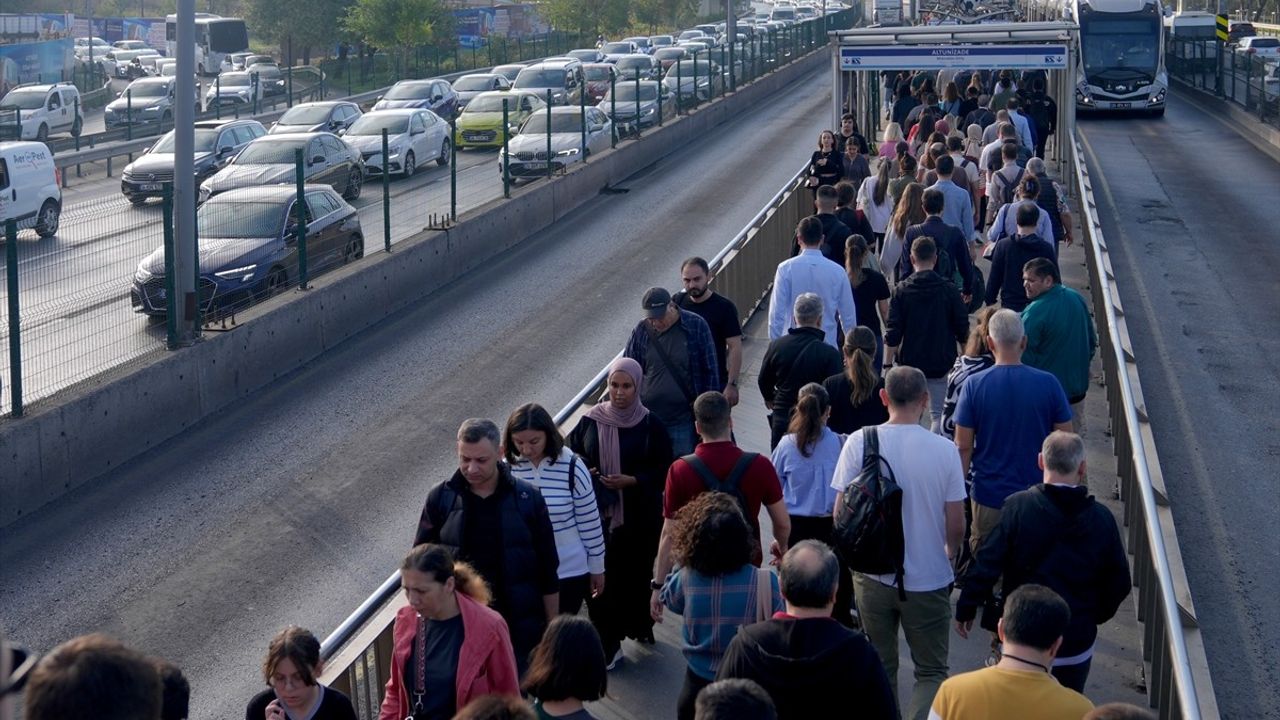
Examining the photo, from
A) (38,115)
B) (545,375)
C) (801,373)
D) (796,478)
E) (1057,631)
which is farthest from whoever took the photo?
(38,115)

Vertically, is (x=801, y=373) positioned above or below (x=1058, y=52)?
below

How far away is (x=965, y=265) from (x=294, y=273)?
8511mm

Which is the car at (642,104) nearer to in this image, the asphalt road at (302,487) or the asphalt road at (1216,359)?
the asphalt road at (1216,359)

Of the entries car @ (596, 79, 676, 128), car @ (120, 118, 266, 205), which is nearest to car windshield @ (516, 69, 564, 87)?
car @ (596, 79, 676, 128)

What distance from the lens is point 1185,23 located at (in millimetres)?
49750

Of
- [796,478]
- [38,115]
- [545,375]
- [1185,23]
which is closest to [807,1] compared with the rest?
[1185,23]

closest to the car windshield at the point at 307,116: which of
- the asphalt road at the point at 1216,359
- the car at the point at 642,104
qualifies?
the car at the point at 642,104

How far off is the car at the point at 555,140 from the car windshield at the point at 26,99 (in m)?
20.0

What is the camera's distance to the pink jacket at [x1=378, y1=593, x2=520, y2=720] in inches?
211

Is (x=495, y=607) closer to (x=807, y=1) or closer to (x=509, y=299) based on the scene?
(x=509, y=299)

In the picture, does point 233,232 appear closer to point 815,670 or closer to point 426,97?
point 815,670

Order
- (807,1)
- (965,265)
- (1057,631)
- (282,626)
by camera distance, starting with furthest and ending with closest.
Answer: (807,1)
(965,265)
(282,626)
(1057,631)

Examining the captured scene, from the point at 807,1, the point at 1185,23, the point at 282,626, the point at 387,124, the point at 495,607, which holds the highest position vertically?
the point at 807,1

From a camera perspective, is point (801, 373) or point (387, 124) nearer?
point (801, 373)
